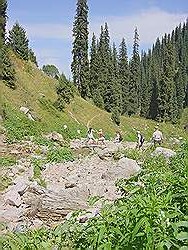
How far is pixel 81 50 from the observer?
5891 centimetres

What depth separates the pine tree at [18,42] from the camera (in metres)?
48.1

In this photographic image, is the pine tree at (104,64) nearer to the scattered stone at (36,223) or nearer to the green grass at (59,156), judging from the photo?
the green grass at (59,156)

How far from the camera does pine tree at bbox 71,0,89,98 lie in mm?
58469

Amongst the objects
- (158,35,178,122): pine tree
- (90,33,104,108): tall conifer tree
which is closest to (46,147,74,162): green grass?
(90,33,104,108): tall conifer tree

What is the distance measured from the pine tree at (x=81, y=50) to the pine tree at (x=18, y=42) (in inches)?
416

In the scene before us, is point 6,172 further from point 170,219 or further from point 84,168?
point 170,219

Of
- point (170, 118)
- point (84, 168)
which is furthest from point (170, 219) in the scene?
point (170, 118)

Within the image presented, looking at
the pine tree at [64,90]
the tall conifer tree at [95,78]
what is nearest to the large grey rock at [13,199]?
the pine tree at [64,90]

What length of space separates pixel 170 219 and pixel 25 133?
2671cm

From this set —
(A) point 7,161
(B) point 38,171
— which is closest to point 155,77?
(A) point 7,161

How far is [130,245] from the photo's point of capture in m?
3.54

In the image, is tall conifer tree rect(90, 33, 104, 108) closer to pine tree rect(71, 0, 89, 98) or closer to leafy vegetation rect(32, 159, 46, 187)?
pine tree rect(71, 0, 89, 98)

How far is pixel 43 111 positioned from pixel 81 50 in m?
20.2

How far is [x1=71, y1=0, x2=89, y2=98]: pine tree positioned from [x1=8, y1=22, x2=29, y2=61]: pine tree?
10554 millimetres
